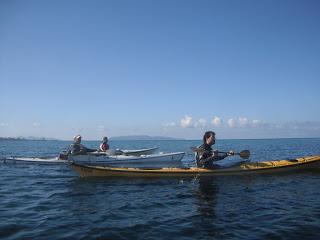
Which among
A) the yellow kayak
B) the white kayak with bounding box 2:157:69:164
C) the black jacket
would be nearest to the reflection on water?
the yellow kayak

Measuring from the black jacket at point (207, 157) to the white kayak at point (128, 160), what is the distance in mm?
6668

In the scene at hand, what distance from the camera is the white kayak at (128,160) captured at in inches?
832

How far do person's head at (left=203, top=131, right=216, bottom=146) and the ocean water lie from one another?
5.92ft

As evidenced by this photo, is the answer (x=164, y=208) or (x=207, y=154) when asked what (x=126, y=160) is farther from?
(x=164, y=208)

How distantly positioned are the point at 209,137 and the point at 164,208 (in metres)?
5.68

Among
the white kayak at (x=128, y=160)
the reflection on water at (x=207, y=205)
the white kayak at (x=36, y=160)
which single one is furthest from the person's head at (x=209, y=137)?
the white kayak at (x=36, y=160)

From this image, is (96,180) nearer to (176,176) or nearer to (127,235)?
(176,176)

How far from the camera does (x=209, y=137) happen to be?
49.7ft

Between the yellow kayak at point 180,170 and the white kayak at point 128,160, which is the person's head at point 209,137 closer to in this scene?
the yellow kayak at point 180,170

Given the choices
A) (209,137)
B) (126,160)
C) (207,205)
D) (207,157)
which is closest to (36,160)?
(126,160)

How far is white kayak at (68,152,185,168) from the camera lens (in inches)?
832

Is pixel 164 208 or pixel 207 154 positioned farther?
pixel 207 154

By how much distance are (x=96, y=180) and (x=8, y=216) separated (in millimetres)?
6256

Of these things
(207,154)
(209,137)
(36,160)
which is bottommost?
(36,160)
